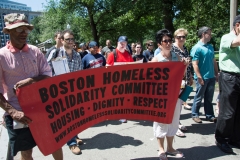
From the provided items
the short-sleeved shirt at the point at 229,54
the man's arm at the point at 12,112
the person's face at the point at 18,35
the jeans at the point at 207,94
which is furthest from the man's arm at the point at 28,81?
the jeans at the point at 207,94

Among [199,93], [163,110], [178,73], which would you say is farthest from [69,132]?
[199,93]

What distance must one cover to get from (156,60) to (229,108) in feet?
4.24

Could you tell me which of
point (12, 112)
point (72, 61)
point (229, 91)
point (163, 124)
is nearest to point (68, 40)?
point (72, 61)

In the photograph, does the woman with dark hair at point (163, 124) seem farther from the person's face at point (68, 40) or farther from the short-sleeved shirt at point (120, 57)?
the short-sleeved shirt at point (120, 57)

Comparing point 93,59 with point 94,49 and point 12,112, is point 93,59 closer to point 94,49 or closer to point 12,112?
point 94,49

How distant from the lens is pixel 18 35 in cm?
239

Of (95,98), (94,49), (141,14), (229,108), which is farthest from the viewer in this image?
(141,14)

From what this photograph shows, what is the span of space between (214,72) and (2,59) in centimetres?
407

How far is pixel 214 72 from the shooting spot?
16.1ft

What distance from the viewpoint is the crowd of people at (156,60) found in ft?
7.80

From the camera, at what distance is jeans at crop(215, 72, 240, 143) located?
3.36 meters

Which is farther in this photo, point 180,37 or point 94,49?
point 94,49

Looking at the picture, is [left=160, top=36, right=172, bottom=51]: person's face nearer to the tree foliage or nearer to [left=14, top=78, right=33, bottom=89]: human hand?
[left=14, top=78, right=33, bottom=89]: human hand

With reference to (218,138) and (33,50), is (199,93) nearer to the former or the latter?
(218,138)
